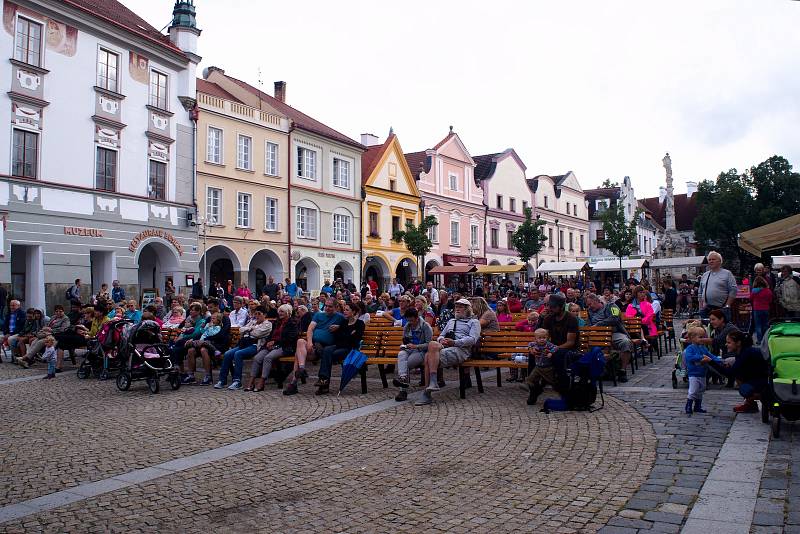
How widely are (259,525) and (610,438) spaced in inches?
151

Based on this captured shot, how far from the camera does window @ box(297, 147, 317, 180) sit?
35625 mm

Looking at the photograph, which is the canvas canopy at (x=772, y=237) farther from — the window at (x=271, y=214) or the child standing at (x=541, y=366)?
the window at (x=271, y=214)

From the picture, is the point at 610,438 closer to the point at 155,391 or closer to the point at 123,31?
the point at 155,391

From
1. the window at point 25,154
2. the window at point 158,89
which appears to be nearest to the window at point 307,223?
the window at point 158,89

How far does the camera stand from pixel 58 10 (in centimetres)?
→ 2277

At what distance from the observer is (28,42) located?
22.2 metres

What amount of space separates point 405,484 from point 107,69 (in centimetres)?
2400

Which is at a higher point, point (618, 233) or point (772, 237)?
point (618, 233)

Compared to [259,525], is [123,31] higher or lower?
higher

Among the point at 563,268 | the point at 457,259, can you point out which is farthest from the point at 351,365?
the point at 457,259

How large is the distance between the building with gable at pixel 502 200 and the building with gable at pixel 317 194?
50.6 ft

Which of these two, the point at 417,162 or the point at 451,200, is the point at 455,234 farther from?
the point at 417,162

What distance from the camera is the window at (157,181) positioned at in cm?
2666

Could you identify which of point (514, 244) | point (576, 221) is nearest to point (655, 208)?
point (576, 221)
